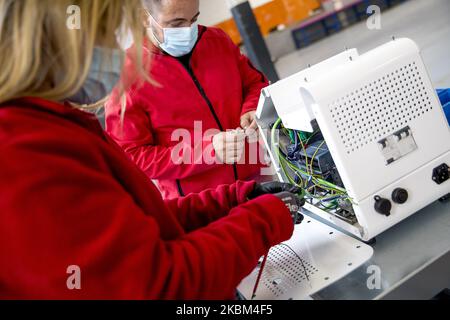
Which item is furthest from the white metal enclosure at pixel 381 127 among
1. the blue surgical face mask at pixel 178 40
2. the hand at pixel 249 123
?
the blue surgical face mask at pixel 178 40

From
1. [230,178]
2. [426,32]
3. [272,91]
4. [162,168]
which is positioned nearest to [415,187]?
[272,91]

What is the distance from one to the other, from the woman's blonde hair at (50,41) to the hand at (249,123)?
2.50ft

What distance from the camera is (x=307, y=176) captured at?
3.92 ft

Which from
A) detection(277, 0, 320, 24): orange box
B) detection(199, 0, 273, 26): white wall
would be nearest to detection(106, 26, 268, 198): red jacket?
detection(199, 0, 273, 26): white wall

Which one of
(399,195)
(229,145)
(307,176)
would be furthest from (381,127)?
(229,145)

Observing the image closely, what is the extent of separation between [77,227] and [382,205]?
0.72 metres

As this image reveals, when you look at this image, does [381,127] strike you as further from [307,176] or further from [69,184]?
[69,184]

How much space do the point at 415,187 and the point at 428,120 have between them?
0.59ft

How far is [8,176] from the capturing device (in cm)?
54

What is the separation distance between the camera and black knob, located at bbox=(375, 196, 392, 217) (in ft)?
3.19

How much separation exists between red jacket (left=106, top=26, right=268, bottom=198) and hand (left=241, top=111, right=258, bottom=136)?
0.16ft

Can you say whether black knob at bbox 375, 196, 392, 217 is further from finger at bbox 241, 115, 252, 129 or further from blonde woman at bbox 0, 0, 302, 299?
finger at bbox 241, 115, 252, 129

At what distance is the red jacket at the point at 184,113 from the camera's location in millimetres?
1434

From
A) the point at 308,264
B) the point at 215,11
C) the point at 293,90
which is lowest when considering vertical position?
the point at 308,264
